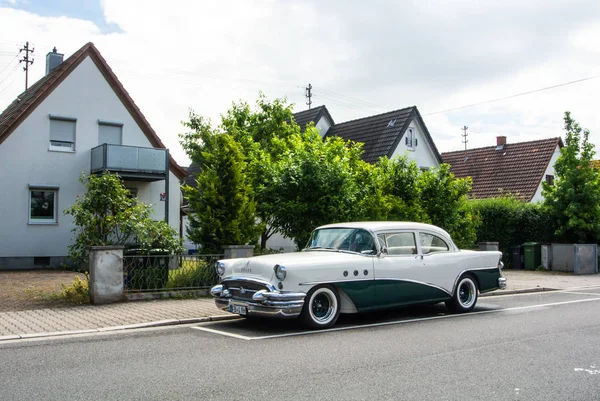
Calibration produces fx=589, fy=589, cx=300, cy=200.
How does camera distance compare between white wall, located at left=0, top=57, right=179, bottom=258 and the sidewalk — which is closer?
the sidewalk

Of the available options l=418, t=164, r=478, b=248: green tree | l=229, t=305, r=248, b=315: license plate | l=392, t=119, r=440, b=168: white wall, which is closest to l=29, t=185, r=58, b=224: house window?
l=418, t=164, r=478, b=248: green tree

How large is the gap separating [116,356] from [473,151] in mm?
40369

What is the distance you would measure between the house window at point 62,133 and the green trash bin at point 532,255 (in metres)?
19.1

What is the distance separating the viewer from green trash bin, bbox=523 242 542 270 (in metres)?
24.1

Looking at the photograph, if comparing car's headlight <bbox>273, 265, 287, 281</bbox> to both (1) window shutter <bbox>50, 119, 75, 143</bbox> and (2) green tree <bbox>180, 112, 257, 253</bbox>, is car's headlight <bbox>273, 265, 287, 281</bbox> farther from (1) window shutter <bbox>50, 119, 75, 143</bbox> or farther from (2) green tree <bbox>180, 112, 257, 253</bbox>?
(1) window shutter <bbox>50, 119, 75, 143</bbox>

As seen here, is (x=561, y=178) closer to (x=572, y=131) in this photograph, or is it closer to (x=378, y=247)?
(x=572, y=131)

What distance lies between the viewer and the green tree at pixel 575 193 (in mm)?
23109

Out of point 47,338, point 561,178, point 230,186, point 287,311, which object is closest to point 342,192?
point 230,186

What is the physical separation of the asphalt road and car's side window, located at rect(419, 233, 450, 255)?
1324 millimetres

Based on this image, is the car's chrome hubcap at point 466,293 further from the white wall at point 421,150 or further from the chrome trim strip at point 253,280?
the white wall at point 421,150

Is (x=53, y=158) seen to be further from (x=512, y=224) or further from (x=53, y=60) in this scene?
(x=512, y=224)

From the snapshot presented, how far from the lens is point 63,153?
23750 millimetres

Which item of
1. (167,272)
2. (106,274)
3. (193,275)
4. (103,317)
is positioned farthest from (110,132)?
(103,317)

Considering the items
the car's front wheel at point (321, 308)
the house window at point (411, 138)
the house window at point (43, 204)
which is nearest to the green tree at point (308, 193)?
the car's front wheel at point (321, 308)
